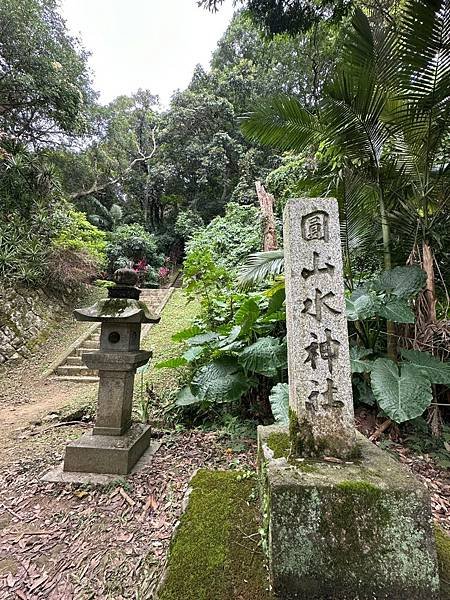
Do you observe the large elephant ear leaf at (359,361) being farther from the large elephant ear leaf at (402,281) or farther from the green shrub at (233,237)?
the green shrub at (233,237)

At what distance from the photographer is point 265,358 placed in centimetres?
263

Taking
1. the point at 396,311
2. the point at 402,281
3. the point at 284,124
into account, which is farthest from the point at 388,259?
the point at 284,124

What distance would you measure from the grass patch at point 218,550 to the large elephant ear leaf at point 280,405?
52 centimetres

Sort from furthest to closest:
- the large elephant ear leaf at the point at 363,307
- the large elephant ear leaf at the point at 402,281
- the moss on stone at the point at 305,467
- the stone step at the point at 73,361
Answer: the stone step at the point at 73,361, the large elephant ear leaf at the point at 402,281, the large elephant ear leaf at the point at 363,307, the moss on stone at the point at 305,467

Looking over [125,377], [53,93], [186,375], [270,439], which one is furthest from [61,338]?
[270,439]

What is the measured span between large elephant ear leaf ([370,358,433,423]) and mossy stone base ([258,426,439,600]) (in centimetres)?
Result: 102

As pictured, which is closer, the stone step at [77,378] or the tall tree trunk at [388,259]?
the tall tree trunk at [388,259]

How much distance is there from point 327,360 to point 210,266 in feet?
8.41

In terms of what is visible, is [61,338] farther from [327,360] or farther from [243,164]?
[243,164]

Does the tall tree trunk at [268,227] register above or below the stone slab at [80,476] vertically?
above

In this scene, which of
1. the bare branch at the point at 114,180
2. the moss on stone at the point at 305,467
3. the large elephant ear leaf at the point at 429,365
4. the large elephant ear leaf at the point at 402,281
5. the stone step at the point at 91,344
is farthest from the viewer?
the bare branch at the point at 114,180

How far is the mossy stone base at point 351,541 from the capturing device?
3.41 feet

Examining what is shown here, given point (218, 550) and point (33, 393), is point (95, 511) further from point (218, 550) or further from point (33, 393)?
point (33, 393)

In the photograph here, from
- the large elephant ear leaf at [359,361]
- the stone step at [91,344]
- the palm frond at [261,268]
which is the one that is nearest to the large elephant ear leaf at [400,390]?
the large elephant ear leaf at [359,361]
